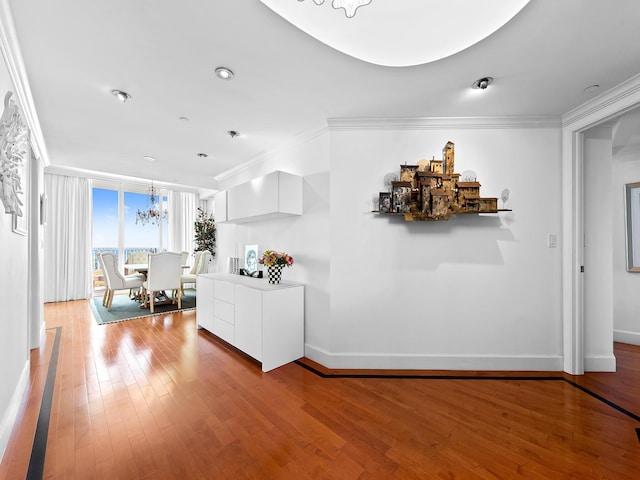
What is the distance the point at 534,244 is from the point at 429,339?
1.36 m

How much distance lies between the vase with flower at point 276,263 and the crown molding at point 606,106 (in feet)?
9.77

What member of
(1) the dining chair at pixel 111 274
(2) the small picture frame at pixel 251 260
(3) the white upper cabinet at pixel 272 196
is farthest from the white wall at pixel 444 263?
(1) the dining chair at pixel 111 274

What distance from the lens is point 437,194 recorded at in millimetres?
2406

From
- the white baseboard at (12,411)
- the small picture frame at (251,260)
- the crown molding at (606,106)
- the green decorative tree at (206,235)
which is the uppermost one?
the crown molding at (606,106)

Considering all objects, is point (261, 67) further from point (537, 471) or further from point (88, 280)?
point (88, 280)

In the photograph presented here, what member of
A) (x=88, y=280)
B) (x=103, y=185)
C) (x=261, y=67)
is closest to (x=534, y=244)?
(x=261, y=67)

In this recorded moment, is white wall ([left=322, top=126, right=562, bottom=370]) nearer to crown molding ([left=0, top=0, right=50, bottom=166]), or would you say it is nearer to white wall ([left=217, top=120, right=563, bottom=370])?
white wall ([left=217, top=120, right=563, bottom=370])

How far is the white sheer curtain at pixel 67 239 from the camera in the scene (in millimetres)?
5301

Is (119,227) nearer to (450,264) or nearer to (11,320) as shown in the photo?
(11,320)

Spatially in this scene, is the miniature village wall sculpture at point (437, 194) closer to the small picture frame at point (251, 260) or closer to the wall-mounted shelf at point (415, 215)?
the wall-mounted shelf at point (415, 215)

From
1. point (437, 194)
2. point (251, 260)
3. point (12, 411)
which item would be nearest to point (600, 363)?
point (437, 194)

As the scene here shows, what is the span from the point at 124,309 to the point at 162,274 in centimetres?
96

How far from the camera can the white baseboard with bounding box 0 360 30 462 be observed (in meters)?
1.60

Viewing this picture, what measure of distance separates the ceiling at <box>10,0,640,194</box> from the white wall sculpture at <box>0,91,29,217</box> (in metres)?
0.43
